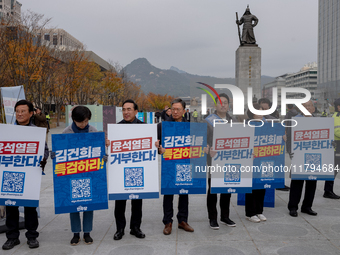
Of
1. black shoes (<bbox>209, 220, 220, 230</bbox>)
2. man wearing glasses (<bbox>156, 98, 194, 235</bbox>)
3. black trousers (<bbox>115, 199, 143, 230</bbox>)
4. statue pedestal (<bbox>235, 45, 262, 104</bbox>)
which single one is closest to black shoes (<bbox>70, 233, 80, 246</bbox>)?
black trousers (<bbox>115, 199, 143, 230</bbox>)

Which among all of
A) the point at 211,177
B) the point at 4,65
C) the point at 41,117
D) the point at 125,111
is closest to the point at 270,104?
the point at 211,177

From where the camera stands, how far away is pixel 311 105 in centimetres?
561

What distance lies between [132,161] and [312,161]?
2.99 m

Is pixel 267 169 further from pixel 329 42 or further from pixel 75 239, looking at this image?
pixel 329 42

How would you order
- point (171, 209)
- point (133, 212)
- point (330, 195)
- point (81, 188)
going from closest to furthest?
1. point (81, 188)
2. point (133, 212)
3. point (171, 209)
4. point (330, 195)

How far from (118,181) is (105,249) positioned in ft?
2.86

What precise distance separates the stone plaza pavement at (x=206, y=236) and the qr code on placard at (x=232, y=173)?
2.34ft

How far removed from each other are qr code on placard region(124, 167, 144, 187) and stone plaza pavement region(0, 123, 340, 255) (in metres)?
0.73

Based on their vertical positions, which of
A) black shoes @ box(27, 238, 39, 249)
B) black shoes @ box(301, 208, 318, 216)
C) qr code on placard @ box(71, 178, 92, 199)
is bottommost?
black shoes @ box(27, 238, 39, 249)

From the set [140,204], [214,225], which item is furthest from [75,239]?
[214,225]

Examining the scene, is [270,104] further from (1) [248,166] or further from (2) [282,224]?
(2) [282,224]

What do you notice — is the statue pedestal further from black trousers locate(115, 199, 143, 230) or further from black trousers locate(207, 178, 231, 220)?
black trousers locate(115, 199, 143, 230)

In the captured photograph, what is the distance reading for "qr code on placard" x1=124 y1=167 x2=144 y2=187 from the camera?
444 centimetres

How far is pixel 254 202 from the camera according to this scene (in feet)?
16.8
